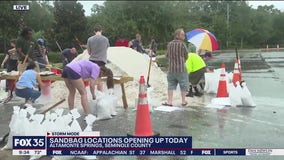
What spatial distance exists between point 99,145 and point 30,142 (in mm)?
936

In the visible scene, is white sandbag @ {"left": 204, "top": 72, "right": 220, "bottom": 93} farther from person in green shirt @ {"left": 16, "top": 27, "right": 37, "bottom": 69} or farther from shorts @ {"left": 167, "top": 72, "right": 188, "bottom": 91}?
person in green shirt @ {"left": 16, "top": 27, "right": 37, "bottom": 69}

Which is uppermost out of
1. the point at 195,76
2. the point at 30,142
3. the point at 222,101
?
the point at 195,76

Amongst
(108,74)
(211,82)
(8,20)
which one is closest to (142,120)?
(108,74)

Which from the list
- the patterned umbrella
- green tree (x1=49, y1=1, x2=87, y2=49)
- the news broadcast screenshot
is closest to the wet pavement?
the news broadcast screenshot

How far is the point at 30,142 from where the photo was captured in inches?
215

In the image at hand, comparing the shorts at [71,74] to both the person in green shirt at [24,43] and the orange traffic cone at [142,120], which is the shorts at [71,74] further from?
the person in green shirt at [24,43]

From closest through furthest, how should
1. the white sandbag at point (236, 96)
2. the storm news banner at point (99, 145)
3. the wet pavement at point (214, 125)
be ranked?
the storm news banner at point (99, 145)
the wet pavement at point (214, 125)
the white sandbag at point (236, 96)

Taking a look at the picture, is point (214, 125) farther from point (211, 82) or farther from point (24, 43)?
point (24, 43)

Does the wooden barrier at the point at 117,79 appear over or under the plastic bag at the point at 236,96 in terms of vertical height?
over

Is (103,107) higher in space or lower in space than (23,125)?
lower

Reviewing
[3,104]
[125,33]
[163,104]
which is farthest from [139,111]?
[125,33]

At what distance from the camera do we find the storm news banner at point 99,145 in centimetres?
523

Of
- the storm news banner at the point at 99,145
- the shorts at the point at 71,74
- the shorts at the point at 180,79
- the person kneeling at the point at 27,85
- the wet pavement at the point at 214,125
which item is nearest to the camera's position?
the storm news banner at the point at 99,145

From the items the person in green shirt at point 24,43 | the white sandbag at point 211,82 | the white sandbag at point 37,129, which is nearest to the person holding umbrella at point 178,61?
the white sandbag at point 211,82
